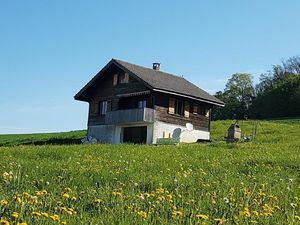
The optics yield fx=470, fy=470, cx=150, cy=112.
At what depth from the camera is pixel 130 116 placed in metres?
36.9

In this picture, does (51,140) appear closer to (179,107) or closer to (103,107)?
(103,107)

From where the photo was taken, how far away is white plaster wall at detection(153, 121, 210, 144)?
36594 mm

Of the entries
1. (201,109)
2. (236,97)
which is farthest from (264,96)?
(201,109)

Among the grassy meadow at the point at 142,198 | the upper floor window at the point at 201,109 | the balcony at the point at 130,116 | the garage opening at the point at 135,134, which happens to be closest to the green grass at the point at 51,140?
the garage opening at the point at 135,134

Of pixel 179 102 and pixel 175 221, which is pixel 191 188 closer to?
pixel 175 221

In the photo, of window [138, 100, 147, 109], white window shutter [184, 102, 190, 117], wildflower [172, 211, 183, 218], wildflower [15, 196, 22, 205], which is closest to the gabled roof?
white window shutter [184, 102, 190, 117]

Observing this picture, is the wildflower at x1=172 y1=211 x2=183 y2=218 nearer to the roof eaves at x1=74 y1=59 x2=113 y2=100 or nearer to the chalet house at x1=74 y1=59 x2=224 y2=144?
the chalet house at x1=74 y1=59 x2=224 y2=144

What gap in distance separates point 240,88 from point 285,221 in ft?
319

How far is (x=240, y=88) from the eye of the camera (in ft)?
332

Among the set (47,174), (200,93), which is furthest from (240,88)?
(47,174)

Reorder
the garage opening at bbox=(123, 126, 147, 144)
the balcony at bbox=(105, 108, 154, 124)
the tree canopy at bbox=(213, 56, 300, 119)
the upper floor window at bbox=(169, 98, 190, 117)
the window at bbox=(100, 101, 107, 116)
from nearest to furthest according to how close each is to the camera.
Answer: the balcony at bbox=(105, 108, 154, 124), the upper floor window at bbox=(169, 98, 190, 117), the garage opening at bbox=(123, 126, 147, 144), the window at bbox=(100, 101, 107, 116), the tree canopy at bbox=(213, 56, 300, 119)

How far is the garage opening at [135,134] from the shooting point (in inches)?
1532

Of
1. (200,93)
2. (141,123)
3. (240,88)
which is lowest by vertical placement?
(141,123)

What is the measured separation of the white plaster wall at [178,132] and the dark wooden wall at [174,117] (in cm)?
35
